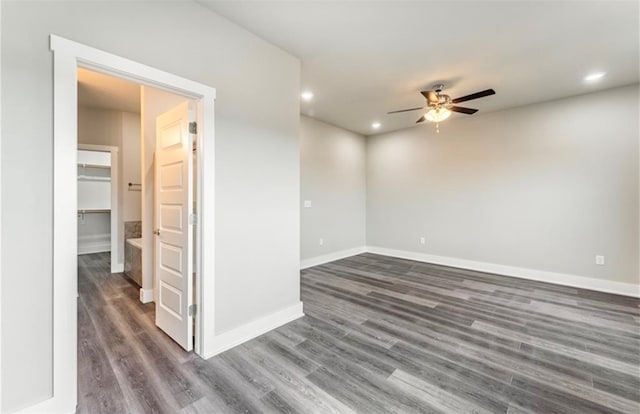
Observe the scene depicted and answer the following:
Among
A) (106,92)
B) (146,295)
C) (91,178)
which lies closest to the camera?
(146,295)

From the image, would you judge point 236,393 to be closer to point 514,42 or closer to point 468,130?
point 514,42

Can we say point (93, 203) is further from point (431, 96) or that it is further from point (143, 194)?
point (431, 96)

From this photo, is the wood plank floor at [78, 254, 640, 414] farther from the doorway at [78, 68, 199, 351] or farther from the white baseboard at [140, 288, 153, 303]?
the doorway at [78, 68, 199, 351]

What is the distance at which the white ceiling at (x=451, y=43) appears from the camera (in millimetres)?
2191

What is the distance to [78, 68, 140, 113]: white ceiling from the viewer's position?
12.0 ft

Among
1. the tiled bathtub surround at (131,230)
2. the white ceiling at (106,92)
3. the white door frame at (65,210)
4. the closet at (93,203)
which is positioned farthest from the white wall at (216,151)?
the closet at (93,203)

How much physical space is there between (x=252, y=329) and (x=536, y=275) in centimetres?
463

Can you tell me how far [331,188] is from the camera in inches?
224

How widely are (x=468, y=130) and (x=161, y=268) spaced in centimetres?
547

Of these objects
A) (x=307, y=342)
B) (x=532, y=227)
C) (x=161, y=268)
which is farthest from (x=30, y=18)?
(x=532, y=227)

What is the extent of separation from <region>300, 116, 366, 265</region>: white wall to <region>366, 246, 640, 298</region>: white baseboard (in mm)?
1353

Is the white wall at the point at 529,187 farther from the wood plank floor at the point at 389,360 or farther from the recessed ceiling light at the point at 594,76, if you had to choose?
the wood plank floor at the point at 389,360

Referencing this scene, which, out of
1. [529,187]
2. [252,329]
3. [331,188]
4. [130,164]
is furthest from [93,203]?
[529,187]

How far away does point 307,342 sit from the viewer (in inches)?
96.7
